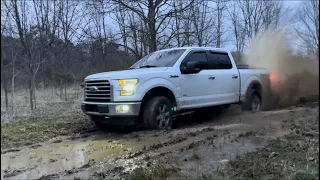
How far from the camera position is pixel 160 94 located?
7.47 m

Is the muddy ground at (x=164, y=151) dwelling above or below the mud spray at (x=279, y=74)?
below

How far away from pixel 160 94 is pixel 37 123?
308 cm

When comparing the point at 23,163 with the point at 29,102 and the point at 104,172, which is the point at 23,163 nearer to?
the point at 104,172

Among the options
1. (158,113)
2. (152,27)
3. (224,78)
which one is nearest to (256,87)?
(224,78)

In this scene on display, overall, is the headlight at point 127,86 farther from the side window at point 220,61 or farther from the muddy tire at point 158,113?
the side window at point 220,61

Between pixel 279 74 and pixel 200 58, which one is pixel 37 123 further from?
pixel 279 74

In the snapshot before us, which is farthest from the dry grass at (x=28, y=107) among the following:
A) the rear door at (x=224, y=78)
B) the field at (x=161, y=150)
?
the rear door at (x=224, y=78)

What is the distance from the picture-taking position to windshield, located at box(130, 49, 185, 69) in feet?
25.7

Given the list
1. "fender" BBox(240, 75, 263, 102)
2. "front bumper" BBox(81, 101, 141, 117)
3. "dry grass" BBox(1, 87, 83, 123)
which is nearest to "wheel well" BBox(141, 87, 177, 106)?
"front bumper" BBox(81, 101, 141, 117)

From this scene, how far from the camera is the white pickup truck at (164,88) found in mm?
6758

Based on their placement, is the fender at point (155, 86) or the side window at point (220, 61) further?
the side window at point (220, 61)

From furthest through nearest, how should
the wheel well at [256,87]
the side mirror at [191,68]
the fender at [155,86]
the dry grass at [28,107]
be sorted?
the wheel well at [256,87] < the dry grass at [28,107] < the side mirror at [191,68] < the fender at [155,86]

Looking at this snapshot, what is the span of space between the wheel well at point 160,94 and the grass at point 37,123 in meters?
1.80

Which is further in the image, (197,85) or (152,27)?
(152,27)
